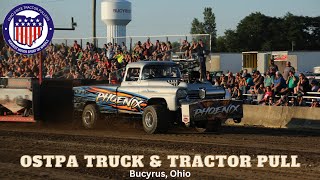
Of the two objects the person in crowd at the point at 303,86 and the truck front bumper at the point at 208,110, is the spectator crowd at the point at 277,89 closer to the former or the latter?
the person in crowd at the point at 303,86

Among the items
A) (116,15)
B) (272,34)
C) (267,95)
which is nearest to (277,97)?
(267,95)

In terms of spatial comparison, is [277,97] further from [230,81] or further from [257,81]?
[230,81]

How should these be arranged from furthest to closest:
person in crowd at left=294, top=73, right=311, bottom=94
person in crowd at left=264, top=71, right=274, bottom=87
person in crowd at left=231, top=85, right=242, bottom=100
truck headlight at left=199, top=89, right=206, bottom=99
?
person in crowd at left=231, top=85, right=242, bottom=100 → person in crowd at left=264, top=71, right=274, bottom=87 → person in crowd at left=294, top=73, right=311, bottom=94 → truck headlight at left=199, top=89, right=206, bottom=99

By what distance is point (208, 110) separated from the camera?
15.5 metres

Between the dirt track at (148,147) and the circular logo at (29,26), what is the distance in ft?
10.5

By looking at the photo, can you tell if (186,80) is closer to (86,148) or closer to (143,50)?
(86,148)

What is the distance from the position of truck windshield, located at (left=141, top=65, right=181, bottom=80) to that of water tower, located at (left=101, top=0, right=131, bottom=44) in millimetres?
33798

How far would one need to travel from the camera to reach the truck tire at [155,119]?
15.7 metres

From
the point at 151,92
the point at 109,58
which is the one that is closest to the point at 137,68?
the point at 151,92

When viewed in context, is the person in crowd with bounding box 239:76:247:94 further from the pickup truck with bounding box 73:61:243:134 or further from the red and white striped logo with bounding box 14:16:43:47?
the red and white striped logo with bounding box 14:16:43:47

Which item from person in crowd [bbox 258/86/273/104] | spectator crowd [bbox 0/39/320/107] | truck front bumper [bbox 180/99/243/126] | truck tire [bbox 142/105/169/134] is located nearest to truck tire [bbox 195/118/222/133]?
truck front bumper [bbox 180/99/243/126]

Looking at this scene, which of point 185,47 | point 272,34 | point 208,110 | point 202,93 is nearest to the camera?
point 208,110

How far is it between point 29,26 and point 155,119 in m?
6.42

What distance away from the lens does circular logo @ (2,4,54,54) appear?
19.6 m
